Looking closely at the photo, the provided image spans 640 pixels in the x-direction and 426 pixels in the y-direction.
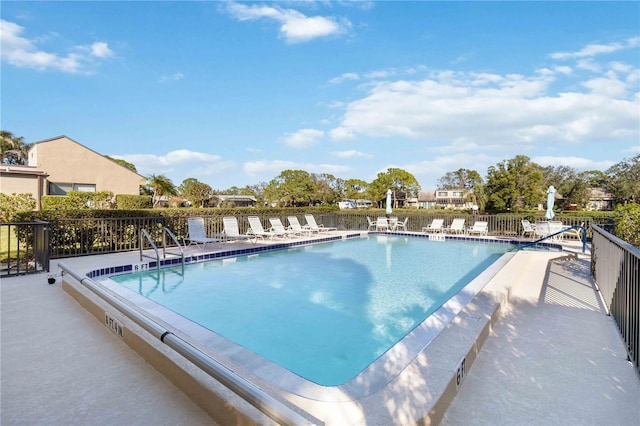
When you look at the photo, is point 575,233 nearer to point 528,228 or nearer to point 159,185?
point 528,228

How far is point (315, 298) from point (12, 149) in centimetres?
5190

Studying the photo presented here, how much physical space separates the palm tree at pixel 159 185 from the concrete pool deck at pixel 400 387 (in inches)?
1404

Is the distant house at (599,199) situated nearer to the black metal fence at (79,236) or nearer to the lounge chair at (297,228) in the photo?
the lounge chair at (297,228)

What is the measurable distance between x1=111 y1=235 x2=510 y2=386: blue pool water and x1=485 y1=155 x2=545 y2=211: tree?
12701mm

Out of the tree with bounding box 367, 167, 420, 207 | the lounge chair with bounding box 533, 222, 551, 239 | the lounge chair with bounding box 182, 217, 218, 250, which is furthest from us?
the tree with bounding box 367, 167, 420, 207

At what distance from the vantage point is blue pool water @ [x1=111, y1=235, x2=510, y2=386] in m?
3.90

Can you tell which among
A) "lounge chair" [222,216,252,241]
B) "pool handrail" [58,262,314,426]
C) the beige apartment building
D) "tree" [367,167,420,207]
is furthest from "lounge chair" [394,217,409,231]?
"tree" [367,167,420,207]

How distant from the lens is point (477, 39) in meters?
13.6

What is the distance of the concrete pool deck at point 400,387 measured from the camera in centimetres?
216

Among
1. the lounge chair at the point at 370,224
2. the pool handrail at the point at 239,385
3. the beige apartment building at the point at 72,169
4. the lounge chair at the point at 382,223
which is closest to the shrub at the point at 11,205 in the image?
the beige apartment building at the point at 72,169

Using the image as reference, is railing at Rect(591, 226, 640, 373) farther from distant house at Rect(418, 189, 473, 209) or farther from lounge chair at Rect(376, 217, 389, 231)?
distant house at Rect(418, 189, 473, 209)

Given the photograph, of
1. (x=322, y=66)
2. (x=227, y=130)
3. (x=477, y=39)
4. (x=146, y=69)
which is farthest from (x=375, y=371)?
(x=227, y=130)

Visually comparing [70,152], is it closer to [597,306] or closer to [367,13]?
[367,13]

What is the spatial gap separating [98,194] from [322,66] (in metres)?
15.3
